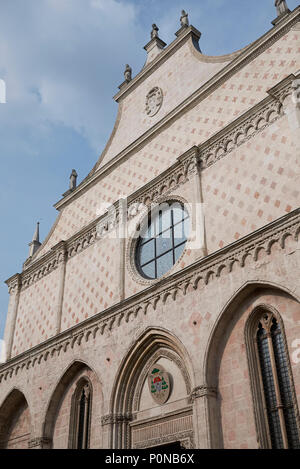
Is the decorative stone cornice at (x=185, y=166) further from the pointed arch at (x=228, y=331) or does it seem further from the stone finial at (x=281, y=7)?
the pointed arch at (x=228, y=331)

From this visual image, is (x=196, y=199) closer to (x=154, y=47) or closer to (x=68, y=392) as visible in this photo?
(x=68, y=392)

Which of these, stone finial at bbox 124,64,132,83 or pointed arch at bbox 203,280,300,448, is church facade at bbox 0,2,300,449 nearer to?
pointed arch at bbox 203,280,300,448

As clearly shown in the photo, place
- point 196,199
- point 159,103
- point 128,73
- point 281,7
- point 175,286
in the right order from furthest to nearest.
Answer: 1. point 128,73
2. point 159,103
3. point 281,7
4. point 196,199
5. point 175,286

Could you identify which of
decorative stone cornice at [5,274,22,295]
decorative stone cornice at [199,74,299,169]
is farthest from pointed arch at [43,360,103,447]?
decorative stone cornice at [199,74,299,169]

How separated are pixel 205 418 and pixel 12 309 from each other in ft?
33.6

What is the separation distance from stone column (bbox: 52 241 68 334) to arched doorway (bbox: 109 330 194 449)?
3.78 meters

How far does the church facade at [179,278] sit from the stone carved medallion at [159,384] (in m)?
0.05

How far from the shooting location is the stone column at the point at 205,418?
965cm

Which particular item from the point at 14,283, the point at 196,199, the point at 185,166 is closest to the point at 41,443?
the point at 14,283

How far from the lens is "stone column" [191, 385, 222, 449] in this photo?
965cm

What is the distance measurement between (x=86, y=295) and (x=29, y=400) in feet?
11.3

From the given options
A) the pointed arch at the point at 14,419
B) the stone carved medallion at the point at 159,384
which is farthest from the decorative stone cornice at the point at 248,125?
the pointed arch at the point at 14,419

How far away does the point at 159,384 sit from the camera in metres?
11.7

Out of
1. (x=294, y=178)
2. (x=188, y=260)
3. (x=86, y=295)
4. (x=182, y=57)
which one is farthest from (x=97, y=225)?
(x=294, y=178)
